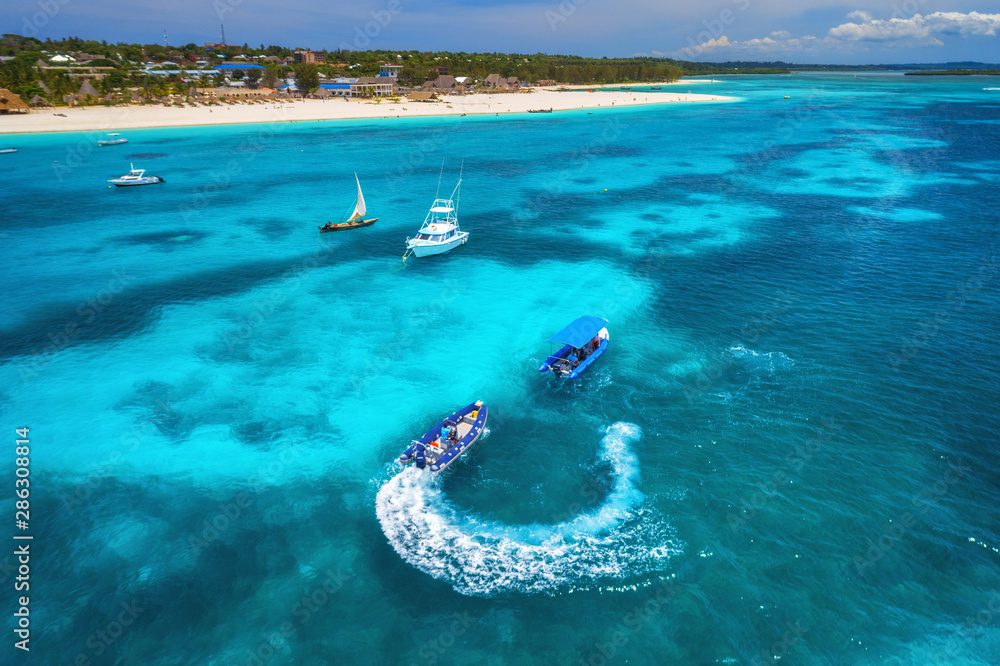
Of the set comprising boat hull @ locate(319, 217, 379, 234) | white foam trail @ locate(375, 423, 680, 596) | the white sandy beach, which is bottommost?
white foam trail @ locate(375, 423, 680, 596)

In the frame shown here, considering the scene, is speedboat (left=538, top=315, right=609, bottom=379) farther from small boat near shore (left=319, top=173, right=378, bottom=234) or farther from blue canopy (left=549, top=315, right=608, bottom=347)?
small boat near shore (left=319, top=173, right=378, bottom=234)

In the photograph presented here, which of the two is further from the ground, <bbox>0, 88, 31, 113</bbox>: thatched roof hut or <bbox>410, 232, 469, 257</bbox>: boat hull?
<bbox>0, 88, 31, 113</bbox>: thatched roof hut

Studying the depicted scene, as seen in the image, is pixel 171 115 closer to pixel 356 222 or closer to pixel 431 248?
pixel 356 222

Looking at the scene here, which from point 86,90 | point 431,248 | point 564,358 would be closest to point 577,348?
point 564,358

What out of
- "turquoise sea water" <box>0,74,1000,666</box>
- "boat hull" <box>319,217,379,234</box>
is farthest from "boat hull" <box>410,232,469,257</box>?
"boat hull" <box>319,217,379,234</box>

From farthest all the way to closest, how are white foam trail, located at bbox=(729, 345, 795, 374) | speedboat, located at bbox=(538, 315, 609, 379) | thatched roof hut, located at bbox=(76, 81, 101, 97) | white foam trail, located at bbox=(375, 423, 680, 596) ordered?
thatched roof hut, located at bbox=(76, 81, 101, 97), white foam trail, located at bbox=(729, 345, 795, 374), speedboat, located at bbox=(538, 315, 609, 379), white foam trail, located at bbox=(375, 423, 680, 596)

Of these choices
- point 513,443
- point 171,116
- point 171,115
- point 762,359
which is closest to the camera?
point 513,443

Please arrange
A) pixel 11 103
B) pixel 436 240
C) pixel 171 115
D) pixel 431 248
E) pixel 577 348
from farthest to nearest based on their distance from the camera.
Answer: pixel 171 115, pixel 11 103, pixel 436 240, pixel 431 248, pixel 577 348

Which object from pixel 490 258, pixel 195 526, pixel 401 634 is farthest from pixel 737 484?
pixel 490 258
